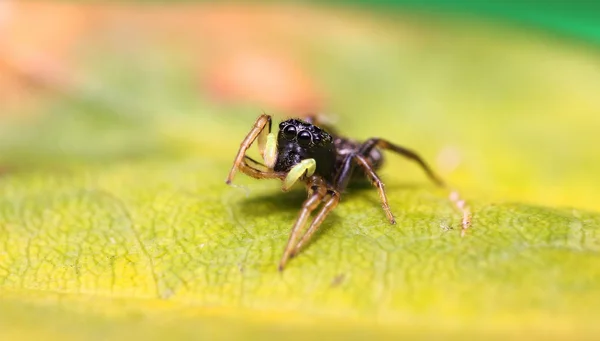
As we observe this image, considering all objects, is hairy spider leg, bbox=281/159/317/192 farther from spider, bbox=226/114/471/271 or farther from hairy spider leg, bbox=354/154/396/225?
hairy spider leg, bbox=354/154/396/225

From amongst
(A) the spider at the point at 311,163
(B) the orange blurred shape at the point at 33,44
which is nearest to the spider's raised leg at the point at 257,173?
(A) the spider at the point at 311,163

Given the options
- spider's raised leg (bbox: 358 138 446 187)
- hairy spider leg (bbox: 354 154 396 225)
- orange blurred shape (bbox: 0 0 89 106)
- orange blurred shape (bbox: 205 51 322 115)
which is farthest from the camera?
orange blurred shape (bbox: 205 51 322 115)

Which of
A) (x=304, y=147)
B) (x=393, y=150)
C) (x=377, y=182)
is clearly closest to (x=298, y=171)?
(x=304, y=147)

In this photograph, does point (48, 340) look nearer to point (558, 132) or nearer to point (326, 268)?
point (326, 268)

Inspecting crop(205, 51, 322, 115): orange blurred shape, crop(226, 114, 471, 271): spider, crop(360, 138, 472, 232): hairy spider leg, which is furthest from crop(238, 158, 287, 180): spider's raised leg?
crop(205, 51, 322, 115): orange blurred shape

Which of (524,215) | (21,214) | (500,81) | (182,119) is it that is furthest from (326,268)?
(500,81)

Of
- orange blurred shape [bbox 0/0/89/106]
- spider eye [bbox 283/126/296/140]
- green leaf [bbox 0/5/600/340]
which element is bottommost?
green leaf [bbox 0/5/600/340]

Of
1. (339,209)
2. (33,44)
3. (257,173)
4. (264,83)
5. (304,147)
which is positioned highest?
(33,44)

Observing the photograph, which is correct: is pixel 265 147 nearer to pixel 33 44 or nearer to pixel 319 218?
pixel 319 218

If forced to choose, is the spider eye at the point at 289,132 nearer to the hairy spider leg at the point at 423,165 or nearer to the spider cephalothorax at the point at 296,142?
the spider cephalothorax at the point at 296,142
